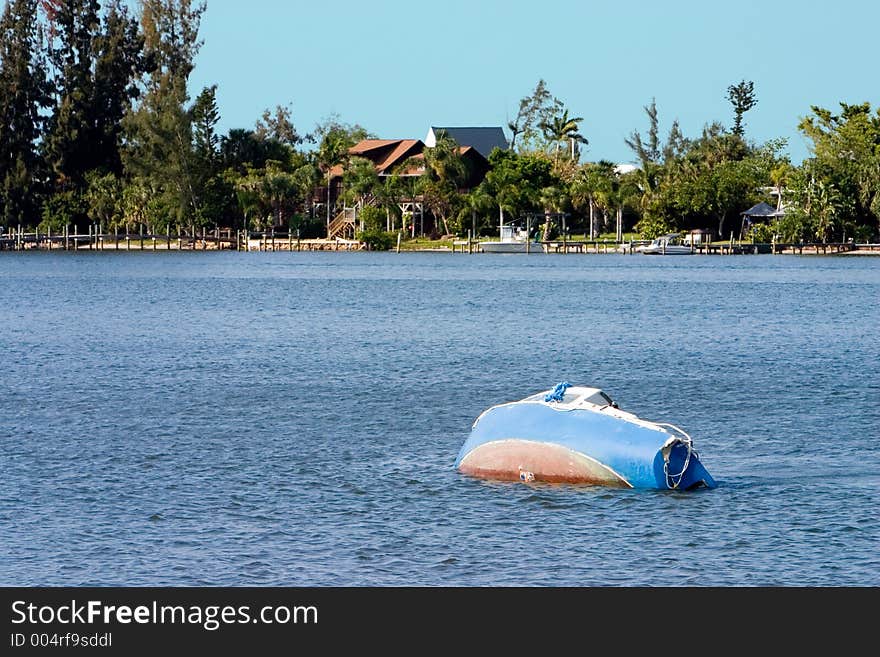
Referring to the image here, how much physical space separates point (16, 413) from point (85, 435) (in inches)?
170

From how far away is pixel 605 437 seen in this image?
83.8 feet

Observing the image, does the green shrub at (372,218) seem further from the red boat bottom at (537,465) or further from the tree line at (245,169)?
the red boat bottom at (537,465)

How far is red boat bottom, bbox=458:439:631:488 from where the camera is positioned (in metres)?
25.5

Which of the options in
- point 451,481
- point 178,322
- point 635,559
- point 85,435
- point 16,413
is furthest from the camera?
point 178,322

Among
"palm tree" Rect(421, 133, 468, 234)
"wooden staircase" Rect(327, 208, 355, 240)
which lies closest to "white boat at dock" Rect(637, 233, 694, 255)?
"palm tree" Rect(421, 133, 468, 234)

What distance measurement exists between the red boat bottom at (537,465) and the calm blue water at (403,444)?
33 centimetres

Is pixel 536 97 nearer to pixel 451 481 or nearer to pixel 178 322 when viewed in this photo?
pixel 178 322

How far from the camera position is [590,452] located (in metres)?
25.5

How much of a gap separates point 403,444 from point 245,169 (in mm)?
135944

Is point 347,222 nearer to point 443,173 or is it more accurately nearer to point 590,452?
point 443,173

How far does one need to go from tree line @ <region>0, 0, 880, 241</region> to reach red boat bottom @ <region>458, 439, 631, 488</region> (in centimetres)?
11293

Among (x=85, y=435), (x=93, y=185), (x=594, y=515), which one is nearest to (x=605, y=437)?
(x=594, y=515)

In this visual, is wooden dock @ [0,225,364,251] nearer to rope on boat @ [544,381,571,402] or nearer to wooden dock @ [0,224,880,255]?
wooden dock @ [0,224,880,255]

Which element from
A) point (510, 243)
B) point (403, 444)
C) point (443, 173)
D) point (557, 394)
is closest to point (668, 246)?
point (510, 243)
